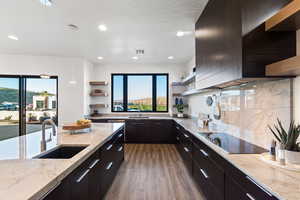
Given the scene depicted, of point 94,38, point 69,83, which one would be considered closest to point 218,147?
point 94,38

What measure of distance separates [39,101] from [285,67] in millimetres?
5869

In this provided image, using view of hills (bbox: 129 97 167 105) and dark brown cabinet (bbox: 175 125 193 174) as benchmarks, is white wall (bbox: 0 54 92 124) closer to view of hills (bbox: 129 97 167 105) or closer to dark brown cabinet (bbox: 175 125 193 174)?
view of hills (bbox: 129 97 167 105)

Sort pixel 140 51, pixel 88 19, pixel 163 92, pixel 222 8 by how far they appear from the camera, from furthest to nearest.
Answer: pixel 163 92 → pixel 140 51 → pixel 88 19 → pixel 222 8

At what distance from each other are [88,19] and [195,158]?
286cm

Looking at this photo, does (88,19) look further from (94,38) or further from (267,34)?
(267,34)

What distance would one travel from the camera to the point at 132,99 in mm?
5617

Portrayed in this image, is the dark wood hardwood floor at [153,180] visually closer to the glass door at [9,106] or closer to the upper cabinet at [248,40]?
the upper cabinet at [248,40]

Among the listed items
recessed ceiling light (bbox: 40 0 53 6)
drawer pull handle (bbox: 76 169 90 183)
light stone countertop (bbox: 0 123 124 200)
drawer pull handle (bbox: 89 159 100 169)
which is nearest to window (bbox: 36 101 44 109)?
recessed ceiling light (bbox: 40 0 53 6)

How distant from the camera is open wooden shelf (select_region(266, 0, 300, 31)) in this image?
1.01 m

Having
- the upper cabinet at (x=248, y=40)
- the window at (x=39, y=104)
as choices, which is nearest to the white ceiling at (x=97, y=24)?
the upper cabinet at (x=248, y=40)

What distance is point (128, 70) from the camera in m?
5.54

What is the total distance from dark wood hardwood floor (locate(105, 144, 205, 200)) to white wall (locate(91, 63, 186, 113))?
8.32 feet

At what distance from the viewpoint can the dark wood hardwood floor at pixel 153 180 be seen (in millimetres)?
2131

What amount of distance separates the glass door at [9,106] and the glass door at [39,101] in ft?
0.86
